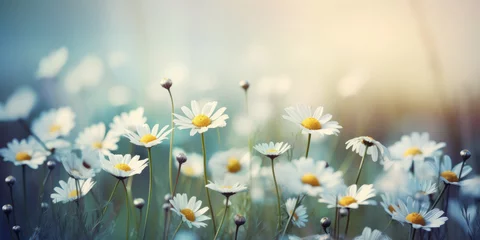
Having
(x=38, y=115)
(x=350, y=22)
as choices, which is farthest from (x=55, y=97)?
(x=350, y=22)

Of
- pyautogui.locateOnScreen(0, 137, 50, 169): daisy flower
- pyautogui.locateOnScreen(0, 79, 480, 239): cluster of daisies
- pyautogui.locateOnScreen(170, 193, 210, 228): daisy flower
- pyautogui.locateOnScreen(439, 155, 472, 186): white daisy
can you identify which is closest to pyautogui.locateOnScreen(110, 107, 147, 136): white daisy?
pyautogui.locateOnScreen(0, 79, 480, 239): cluster of daisies

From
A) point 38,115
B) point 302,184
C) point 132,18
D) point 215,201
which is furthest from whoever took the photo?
point 132,18

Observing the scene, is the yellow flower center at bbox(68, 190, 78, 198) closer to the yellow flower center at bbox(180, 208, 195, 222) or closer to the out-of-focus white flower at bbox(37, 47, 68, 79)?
the yellow flower center at bbox(180, 208, 195, 222)

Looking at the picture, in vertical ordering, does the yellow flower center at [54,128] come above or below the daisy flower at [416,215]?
above

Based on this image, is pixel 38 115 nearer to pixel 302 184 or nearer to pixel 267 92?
pixel 267 92

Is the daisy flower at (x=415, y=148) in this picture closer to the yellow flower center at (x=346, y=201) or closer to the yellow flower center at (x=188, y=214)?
the yellow flower center at (x=346, y=201)

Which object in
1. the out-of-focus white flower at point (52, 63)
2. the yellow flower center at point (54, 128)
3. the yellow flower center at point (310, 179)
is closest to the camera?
the yellow flower center at point (310, 179)

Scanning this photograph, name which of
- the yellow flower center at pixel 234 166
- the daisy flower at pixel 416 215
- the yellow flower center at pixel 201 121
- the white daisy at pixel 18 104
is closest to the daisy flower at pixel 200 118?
the yellow flower center at pixel 201 121
